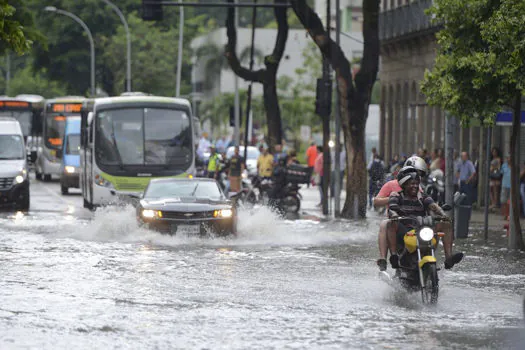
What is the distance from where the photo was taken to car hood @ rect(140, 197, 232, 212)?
2347 centimetres

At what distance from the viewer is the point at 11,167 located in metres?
33.7

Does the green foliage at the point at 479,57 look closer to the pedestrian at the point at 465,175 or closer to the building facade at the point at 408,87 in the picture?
the pedestrian at the point at 465,175

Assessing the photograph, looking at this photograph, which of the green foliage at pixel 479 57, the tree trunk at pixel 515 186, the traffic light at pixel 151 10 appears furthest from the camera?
the traffic light at pixel 151 10

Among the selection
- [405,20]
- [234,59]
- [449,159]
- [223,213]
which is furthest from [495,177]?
[223,213]

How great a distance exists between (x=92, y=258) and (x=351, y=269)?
386 cm

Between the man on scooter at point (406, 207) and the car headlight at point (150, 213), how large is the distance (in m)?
8.92

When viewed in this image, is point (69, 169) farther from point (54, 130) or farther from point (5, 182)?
point (54, 130)

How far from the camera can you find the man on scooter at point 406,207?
14625mm

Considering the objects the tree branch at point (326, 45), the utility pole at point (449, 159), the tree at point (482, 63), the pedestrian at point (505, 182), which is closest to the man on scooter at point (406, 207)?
the tree at point (482, 63)

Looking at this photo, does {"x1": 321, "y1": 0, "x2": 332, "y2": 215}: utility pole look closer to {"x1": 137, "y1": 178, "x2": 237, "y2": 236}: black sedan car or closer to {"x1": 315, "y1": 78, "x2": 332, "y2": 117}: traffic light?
{"x1": 315, "y1": 78, "x2": 332, "y2": 117}: traffic light

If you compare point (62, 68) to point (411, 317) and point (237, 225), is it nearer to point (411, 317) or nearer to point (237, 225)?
point (237, 225)

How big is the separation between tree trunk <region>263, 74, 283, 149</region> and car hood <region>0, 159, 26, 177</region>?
34.2ft

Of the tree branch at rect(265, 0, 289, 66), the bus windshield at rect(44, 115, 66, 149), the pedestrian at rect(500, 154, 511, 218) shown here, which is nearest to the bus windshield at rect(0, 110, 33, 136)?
the bus windshield at rect(44, 115, 66, 149)

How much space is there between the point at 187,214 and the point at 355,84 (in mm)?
10001
